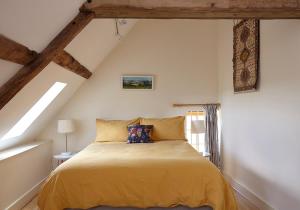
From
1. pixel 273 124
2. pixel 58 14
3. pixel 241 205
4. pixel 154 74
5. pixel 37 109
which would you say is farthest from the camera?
pixel 154 74

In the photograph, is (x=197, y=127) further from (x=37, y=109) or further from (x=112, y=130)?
(x=37, y=109)

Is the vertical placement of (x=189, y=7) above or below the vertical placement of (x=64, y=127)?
above

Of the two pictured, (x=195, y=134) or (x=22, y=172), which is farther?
(x=195, y=134)

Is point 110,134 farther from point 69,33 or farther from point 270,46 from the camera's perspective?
point 270,46

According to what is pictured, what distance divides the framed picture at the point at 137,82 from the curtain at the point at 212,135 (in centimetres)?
113

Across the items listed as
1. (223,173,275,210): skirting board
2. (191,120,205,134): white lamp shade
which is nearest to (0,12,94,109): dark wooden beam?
(191,120,205,134): white lamp shade

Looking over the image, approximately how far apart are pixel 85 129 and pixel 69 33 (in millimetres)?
2597

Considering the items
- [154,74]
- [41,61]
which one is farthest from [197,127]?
[41,61]

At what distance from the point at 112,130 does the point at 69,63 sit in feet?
4.82

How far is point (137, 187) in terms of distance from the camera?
263 centimetres

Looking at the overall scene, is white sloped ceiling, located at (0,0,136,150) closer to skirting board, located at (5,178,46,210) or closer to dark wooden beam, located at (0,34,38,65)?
dark wooden beam, located at (0,34,38,65)

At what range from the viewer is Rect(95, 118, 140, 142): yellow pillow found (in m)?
4.29

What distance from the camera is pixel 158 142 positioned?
4.11 meters

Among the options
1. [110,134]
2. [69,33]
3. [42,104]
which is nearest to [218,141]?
[110,134]
